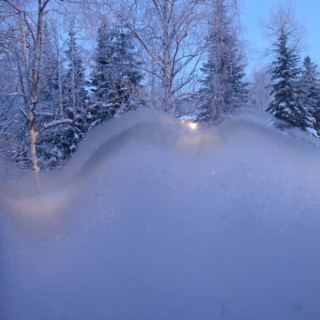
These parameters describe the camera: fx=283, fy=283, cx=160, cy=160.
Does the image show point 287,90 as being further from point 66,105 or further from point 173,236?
point 173,236

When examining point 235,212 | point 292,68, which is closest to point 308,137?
point 235,212

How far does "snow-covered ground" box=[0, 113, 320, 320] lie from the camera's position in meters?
1.57

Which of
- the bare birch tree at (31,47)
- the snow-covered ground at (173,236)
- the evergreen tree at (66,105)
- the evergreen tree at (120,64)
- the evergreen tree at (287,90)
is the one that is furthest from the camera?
the evergreen tree at (287,90)

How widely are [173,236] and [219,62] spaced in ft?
30.8

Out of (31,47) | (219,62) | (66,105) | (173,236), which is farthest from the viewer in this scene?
(66,105)

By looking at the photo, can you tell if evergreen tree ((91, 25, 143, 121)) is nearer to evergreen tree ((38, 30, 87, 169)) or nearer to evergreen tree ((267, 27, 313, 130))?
evergreen tree ((38, 30, 87, 169))

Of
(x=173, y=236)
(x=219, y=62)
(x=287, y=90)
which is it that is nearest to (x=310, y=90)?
(x=287, y=90)

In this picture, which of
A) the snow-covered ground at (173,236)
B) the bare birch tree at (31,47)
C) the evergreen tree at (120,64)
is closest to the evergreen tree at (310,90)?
the evergreen tree at (120,64)

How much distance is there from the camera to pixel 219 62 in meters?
9.95

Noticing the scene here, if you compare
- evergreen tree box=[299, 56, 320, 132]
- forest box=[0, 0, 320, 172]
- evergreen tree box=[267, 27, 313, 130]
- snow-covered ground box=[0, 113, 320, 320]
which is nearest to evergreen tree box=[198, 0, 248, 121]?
forest box=[0, 0, 320, 172]

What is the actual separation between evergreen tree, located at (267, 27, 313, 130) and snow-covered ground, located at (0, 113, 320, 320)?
16970 millimetres

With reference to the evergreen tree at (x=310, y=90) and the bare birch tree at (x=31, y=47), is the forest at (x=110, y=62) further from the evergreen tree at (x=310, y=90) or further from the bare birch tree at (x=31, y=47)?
the evergreen tree at (x=310, y=90)

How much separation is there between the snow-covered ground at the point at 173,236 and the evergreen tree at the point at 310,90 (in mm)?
18798

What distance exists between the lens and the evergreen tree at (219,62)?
325 inches
